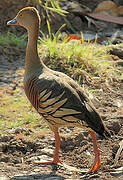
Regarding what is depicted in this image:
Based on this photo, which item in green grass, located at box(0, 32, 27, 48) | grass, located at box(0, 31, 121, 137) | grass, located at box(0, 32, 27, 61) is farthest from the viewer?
green grass, located at box(0, 32, 27, 48)

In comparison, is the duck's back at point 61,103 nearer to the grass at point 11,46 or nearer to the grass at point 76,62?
the grass at point 76,62

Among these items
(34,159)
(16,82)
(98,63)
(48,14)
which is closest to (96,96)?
(98,63)

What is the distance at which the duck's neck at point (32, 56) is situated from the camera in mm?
4160

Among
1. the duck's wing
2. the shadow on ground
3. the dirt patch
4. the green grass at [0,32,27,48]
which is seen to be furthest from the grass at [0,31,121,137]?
the shadow on ground

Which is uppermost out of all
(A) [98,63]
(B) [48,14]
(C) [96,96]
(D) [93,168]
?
(B) [48,14]

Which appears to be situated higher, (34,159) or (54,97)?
(54,97)

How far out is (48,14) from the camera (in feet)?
27.3

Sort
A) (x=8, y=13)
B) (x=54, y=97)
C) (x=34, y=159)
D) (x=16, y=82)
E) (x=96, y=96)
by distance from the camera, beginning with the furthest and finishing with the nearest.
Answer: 1. (x=8, y=13)
2. (x=16, y=82)
3. (x=96, y=96)
4. (x=34, y=159)
5. (x=54, y=97)

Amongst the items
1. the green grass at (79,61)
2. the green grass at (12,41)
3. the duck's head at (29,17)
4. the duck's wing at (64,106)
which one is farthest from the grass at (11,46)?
the duck's wing at (64,106)

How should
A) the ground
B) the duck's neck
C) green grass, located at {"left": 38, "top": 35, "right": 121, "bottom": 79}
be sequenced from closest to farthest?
the ground, the duck's neck, green grass, located at {"left": 38, "top": 35, "right": 121, "bottom": 79}

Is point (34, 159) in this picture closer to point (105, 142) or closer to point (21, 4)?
point (105, 142)

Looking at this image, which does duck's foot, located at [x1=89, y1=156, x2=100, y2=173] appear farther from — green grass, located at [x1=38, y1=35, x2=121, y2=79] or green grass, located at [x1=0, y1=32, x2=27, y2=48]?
green grass, located at [x1=0, y1=32, x2=27, y2=48]

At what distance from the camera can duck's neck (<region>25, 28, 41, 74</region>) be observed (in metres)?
4.16

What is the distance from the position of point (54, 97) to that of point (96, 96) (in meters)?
1.90
